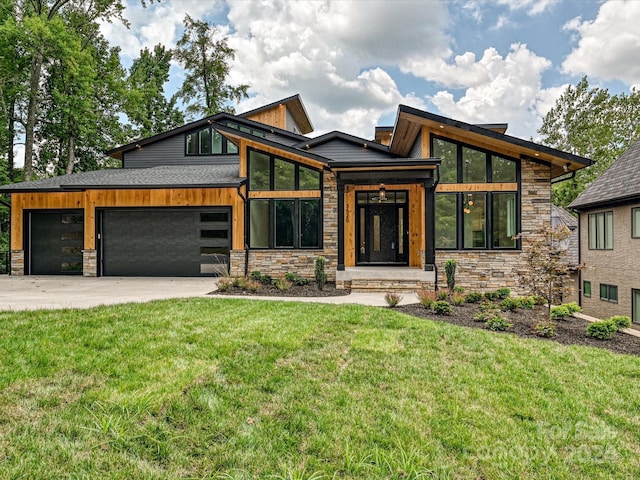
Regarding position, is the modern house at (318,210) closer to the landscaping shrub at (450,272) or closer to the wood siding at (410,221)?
the wood siding at (410,221)

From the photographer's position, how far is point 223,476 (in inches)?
84.6

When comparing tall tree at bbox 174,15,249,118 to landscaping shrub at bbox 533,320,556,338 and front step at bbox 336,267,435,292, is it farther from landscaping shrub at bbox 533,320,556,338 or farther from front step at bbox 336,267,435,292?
landscaping shrub at bbox 533,320,556,338

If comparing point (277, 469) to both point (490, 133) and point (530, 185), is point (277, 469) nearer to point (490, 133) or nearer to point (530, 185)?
point (490, 133)

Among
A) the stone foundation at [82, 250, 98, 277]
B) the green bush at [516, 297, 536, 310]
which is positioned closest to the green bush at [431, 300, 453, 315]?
the green bush at [516, 297, 536, 310]

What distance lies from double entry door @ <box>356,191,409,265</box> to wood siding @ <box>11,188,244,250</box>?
4.25 m

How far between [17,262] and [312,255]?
10.3 m

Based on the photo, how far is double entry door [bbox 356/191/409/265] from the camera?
492 inches

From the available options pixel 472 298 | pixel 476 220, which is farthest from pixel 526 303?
pixel 476 220

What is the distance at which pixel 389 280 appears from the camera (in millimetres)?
10047

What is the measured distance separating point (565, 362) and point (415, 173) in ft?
21.2

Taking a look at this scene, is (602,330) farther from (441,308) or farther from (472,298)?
(472,298)

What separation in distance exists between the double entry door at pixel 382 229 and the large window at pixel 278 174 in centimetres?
189

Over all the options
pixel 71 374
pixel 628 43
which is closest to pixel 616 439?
pixel 71 374

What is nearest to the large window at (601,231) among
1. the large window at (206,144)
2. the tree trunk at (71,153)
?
the large window at (206,144)
